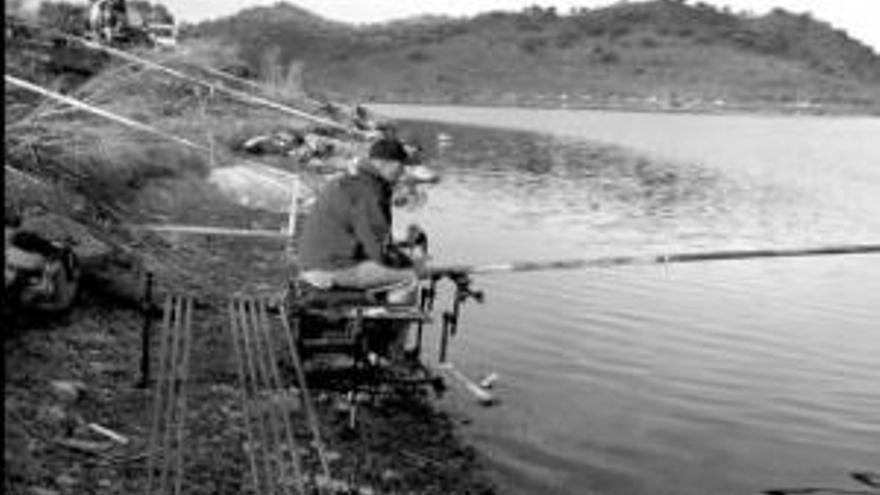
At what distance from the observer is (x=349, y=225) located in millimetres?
10922

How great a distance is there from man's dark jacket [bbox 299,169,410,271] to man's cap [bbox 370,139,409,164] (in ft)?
0.53

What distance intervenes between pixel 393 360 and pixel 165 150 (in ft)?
34.6

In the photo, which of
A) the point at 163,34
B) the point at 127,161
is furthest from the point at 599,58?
the point at 127,161

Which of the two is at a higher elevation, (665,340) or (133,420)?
(665,340)

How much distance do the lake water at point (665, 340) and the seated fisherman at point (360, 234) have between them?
1.71 metres

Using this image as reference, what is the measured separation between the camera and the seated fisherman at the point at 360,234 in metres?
10.7

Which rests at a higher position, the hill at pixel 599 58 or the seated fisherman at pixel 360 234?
the hill at pixel 599 58

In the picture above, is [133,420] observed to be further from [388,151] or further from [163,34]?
[163,34]

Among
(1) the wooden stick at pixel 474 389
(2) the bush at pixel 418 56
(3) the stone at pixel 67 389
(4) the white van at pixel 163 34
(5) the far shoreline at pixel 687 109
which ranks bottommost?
(1) the wooden stick at pixel 474 389

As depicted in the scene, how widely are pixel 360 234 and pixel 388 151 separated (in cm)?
72

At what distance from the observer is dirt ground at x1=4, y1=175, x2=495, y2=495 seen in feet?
26.7

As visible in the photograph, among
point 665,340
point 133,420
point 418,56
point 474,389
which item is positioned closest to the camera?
point 133,420

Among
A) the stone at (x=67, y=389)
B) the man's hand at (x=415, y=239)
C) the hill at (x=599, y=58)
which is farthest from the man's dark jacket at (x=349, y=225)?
the hill at (x=599, y=58)

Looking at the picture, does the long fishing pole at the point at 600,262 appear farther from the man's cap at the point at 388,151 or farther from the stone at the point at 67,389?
the stone at the point at 67,389
